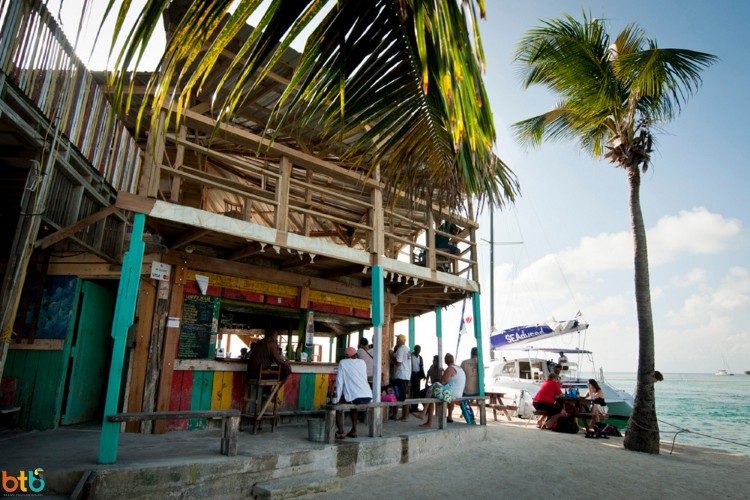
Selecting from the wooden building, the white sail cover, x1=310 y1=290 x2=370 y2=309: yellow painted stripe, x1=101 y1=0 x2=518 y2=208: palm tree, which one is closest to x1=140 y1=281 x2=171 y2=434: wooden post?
the wooden building

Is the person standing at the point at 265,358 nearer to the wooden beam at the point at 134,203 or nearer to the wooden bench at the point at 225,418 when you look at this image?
the wooden bench at the point at 225,418

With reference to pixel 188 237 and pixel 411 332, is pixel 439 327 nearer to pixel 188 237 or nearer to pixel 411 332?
pixel 411 332

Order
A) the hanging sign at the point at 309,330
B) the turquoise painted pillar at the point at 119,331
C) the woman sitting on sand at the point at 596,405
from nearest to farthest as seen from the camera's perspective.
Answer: the turquoise painted pillar at the point at 119,331
the hanging sign at the point at 309,330
the woman sitting on sand at the point at 596,405

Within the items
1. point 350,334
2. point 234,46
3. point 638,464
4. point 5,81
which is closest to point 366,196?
point 350,334

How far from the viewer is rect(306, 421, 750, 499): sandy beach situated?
6.51m

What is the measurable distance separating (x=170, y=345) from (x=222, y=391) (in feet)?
4.37

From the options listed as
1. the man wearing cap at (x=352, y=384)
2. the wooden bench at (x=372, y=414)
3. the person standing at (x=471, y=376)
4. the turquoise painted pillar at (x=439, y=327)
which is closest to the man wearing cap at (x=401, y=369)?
the wooden bench at (x=372, y=414)

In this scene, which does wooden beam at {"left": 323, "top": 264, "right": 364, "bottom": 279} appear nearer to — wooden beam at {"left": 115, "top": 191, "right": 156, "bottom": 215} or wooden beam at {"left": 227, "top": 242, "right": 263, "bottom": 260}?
wooden beam at {"left": 227, "top": 242, "right": 263, "bottom": 260}

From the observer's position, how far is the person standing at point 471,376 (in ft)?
36.7

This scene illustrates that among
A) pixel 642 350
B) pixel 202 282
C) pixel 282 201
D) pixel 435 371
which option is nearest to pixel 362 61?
pixel 282 201

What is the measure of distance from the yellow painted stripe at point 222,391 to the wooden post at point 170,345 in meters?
0.82

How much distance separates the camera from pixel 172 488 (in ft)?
16.5

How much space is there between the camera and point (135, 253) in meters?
6.02

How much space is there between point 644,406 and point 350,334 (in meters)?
7.32
